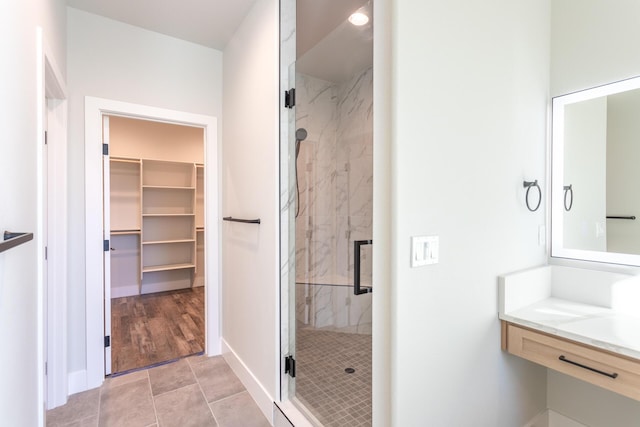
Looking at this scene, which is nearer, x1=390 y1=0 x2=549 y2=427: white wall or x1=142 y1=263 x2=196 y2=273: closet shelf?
x1=390 y1=0 x2=549 y2=427: white wall

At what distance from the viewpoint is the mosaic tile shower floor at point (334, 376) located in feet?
5.67

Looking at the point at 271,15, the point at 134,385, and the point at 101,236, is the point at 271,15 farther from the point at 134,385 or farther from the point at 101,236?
the point at 134,385

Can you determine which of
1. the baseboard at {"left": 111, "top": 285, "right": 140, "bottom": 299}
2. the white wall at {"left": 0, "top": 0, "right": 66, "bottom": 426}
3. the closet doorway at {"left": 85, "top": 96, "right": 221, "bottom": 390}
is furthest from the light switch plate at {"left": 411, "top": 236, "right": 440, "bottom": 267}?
the baseboard at {"left": 111, "top": 285, "right": 140, "bottom": 299}

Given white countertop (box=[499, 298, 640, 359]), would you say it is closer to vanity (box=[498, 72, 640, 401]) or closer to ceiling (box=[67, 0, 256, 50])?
vanity (box=[498, 72, 640, 401])

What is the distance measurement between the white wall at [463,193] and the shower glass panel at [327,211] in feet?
1.45

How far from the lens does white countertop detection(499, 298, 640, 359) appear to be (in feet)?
3.92

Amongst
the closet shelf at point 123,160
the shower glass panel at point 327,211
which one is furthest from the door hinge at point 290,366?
the closet shelf at point 123,160

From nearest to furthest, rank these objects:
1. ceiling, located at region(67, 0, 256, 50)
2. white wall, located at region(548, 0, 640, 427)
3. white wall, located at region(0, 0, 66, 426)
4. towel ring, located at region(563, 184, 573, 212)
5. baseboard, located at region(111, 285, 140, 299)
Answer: white wall, located at region(0, 0, 66, 426) → white wall, located at region(548, 0, 640, 427) → towel ring, located at region(563, 184, 573, 212) → ceiling, located at region(67, 0, 256, 50) → baseboard, located at region(111, 285, 140, 299)

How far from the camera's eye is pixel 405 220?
1.14 m

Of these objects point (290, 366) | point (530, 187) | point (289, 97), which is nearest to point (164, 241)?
point (290, 366)

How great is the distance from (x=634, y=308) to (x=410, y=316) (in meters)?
1.18

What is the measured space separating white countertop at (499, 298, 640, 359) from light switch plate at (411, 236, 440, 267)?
0.61 metres

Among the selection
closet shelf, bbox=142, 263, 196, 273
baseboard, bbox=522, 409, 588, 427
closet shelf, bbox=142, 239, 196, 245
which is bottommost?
baseboard, bbox=522, 409, 588, 427

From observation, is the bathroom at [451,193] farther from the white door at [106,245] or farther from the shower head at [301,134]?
the white door at [106,245]
